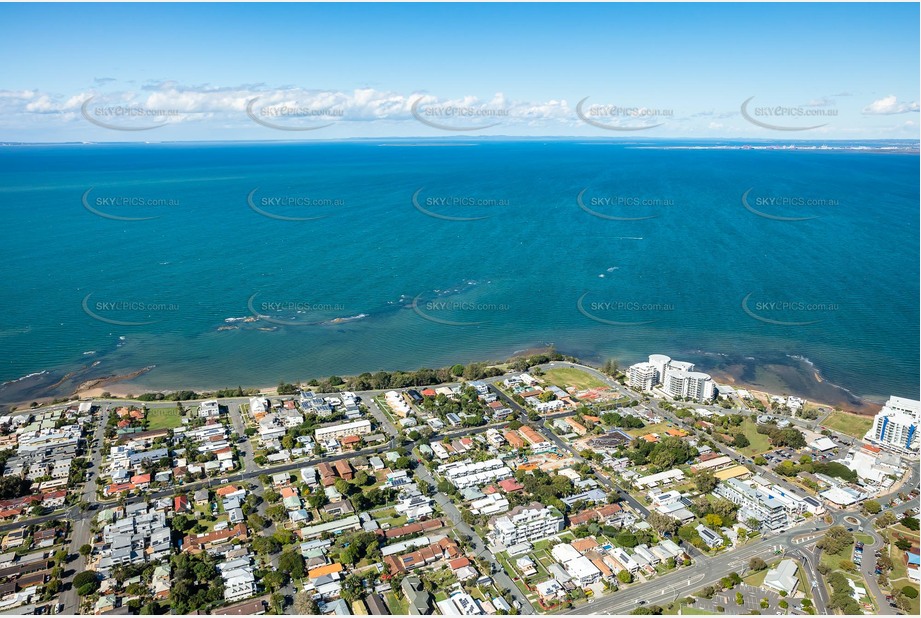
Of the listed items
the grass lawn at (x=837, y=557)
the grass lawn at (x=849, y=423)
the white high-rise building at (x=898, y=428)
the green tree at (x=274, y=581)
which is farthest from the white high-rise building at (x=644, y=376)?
the green tree at (x=274, y=581)

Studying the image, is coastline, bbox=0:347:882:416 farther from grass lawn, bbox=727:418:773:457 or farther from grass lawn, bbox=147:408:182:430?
grass lawn, bbox=727:418:773:457

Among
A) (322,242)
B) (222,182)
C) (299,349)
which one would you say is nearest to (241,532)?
(299,349)

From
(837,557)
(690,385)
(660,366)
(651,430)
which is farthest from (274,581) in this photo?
(660,366)

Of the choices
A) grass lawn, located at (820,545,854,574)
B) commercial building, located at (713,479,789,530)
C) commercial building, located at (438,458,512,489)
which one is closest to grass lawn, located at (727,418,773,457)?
commercial building, located at (713,479,789,530)

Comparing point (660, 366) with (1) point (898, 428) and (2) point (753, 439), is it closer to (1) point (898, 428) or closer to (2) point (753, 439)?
(2) point (753, 439)

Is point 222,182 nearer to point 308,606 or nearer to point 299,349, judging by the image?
point 299,349

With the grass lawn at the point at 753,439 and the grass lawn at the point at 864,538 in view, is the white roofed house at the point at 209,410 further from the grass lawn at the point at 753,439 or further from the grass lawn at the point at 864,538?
the grass lawn at the point at 864,538
